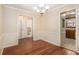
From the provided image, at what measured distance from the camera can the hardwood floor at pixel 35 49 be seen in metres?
1.10

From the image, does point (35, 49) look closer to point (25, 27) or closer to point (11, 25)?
point (25, 27)

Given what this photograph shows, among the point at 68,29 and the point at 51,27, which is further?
the point at 51,27

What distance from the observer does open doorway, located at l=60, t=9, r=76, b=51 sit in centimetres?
105

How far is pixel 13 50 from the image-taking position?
3.69ft

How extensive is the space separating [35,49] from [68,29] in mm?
576

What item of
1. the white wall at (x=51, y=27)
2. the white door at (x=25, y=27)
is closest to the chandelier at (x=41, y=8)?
the white wall at (x=51, y=27)

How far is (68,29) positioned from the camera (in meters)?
1.10

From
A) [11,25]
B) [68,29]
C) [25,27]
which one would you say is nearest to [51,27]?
[68,29]

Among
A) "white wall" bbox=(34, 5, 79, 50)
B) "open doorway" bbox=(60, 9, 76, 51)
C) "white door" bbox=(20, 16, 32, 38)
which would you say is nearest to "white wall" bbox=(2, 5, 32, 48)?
"white door" bbox=(20, 16, 32, 38)

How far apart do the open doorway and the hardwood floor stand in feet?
0.31

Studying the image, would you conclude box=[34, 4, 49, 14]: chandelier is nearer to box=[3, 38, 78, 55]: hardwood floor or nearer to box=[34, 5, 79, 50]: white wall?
box=[34, 5, 79, 50]: white wall

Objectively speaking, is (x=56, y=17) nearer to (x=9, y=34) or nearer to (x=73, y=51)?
(x=73, y=51)
